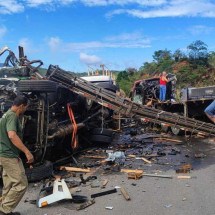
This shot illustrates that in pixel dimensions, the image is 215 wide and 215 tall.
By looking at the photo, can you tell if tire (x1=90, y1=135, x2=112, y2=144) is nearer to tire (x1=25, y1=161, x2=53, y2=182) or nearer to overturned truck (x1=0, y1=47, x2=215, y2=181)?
overturned truck (x1=0, y1=47, x2=215, y2=181)

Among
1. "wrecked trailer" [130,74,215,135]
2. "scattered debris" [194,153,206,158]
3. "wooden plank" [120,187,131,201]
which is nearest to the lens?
"wooden plank" [120,187,131,201]

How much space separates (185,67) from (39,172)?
84.4 feet

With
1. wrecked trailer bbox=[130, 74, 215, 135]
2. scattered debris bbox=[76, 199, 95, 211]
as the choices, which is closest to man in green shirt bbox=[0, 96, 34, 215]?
scattered debris bbox=[76, 199, 95, 211]

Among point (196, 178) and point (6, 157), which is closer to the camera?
point (6, 157)

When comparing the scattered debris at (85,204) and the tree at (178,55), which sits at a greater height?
the tree at (178,55)

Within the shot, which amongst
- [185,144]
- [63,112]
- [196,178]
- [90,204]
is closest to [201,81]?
[185,144]

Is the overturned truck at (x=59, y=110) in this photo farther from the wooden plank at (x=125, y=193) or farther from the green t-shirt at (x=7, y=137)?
the green t-shirt at (x=7, y=137)

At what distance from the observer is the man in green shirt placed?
207 inches

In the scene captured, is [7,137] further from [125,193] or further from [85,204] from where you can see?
[125,193]

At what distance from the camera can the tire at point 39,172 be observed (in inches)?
285

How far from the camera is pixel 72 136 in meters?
9.70

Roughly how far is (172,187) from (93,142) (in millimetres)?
5026

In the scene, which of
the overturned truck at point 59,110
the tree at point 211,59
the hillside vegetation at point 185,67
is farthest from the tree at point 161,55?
the overturned truck at point 59,110

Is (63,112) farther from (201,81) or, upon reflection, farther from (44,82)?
(201,81)
